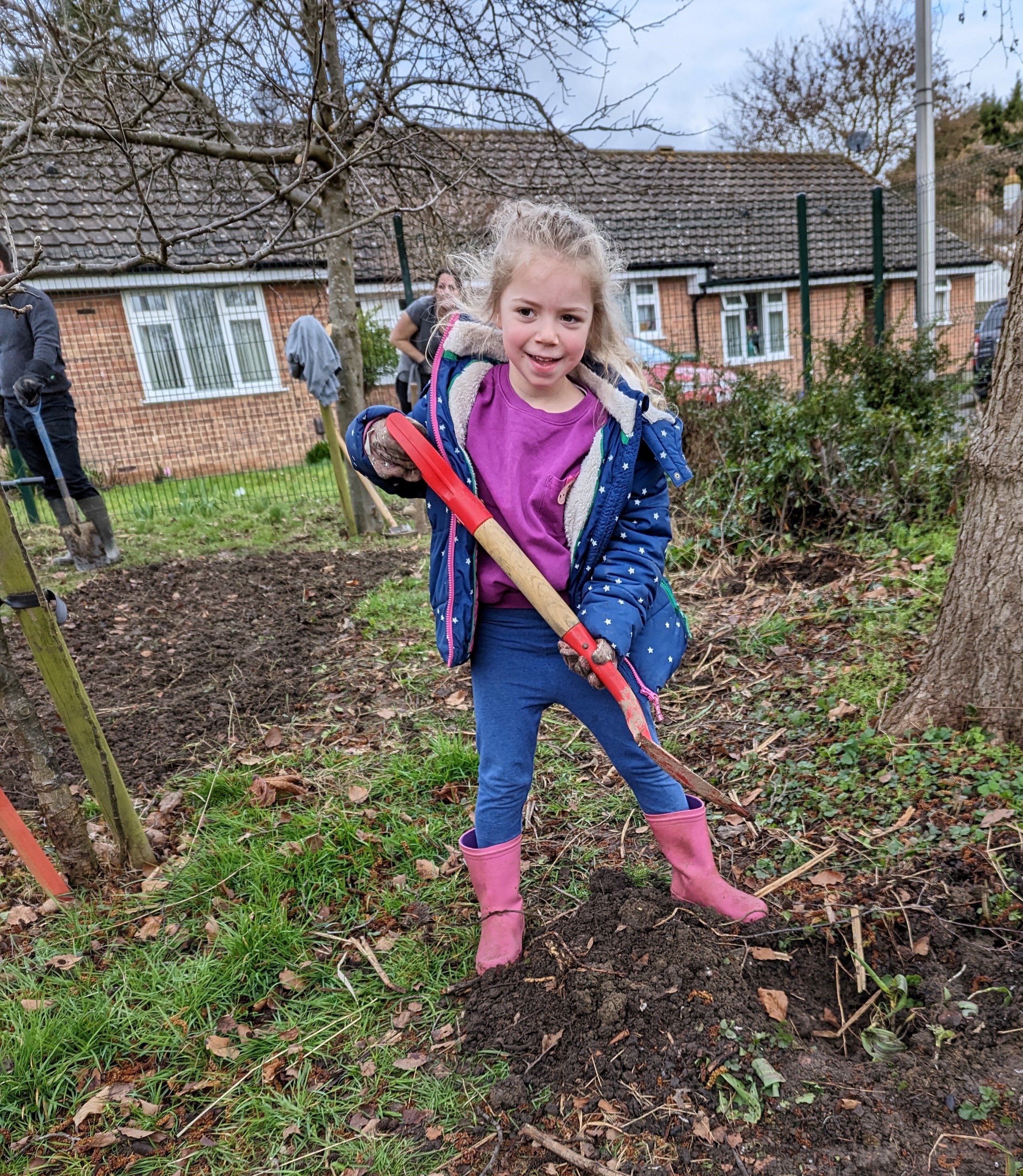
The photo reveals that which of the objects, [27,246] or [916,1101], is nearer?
[916,1101]

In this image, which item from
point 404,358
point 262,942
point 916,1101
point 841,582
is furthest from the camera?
point 404,358

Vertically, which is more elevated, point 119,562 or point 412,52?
point 412,52

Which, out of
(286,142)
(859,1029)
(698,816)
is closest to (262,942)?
(698,816)

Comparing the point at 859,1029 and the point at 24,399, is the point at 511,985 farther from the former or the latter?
the point at 24,399

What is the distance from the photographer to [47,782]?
2240 millimetres

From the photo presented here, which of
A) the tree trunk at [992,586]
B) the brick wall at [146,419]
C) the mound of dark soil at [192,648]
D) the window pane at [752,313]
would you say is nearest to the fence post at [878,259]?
the window pane at [752,313]

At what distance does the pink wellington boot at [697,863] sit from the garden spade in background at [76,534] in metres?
5.60

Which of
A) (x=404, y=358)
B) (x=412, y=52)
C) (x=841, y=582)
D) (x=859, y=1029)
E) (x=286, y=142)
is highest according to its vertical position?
(x=412, y=52)

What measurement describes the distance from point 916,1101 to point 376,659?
119 inches

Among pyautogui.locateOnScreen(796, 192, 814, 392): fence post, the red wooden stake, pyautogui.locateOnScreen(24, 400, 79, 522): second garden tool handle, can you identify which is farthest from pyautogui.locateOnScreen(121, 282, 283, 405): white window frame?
the red wooden stake

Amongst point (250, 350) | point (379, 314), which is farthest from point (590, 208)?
point (250, 350)

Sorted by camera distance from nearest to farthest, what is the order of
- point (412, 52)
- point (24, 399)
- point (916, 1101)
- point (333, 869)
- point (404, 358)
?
point (916, 1101) → point (333, 869) → point (24, 399) → point (412, 52) → point (404, 358)

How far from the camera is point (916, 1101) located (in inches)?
58.8

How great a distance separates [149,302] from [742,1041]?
1292 centimetres
